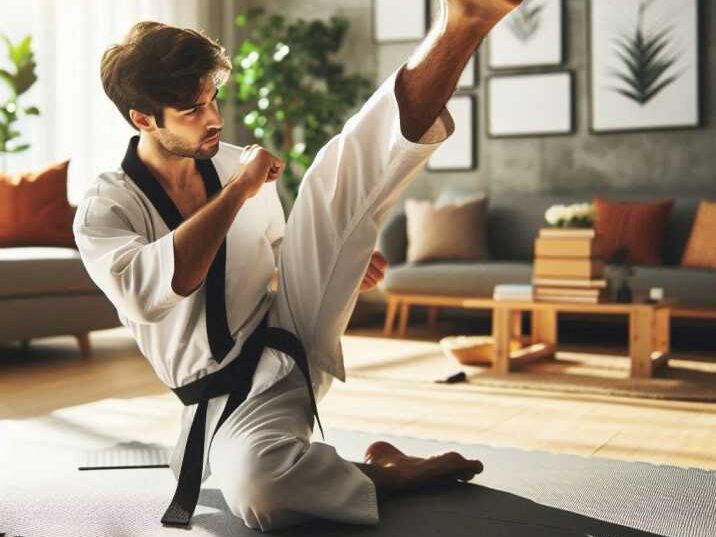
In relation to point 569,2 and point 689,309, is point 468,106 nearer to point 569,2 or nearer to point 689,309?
point 569,2

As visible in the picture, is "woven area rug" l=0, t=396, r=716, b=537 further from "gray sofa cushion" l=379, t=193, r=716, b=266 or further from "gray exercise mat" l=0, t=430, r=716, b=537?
"gray sofa cushion" l=379, t=193, r=716, b=266

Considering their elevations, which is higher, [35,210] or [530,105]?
[530,105]

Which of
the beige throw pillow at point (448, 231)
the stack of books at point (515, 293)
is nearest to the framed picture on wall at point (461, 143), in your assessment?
the beige throw pillow at point (448, 231)

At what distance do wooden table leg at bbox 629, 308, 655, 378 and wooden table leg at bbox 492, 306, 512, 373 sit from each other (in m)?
0.47

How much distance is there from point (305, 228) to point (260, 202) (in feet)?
0.70

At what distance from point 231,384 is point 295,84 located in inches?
165

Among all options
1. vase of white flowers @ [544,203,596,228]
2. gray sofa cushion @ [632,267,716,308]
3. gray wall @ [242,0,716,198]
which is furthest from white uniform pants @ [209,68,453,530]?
gray wall @ [242,0,716,198]

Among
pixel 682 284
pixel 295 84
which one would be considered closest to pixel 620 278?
pixel 682 284

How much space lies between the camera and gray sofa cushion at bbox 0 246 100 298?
12.7 feet

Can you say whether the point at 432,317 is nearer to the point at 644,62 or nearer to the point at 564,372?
the point at 564,372

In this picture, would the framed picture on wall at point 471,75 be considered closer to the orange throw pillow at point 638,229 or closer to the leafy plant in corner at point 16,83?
the orange throw pillow at point 638,229

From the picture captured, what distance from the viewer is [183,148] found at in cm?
181

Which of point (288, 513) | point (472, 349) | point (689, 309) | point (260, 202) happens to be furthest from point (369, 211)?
point (689, 309)

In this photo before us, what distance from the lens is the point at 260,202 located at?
2.02m
